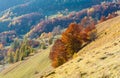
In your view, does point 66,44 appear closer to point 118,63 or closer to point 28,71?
point 28,71

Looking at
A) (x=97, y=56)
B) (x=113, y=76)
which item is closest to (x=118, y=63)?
(x=113, y=76)

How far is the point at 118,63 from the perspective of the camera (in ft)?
86.0

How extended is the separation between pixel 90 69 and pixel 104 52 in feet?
13.1

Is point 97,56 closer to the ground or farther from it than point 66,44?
farther from it

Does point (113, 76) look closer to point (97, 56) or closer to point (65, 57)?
point (97, 56)

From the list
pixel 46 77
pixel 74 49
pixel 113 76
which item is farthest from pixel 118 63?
pixel 74 49

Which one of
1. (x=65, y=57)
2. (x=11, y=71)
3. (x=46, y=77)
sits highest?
(x=46, y=77)

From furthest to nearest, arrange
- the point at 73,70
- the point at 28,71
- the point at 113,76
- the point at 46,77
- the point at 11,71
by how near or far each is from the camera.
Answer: the point at 11,71 < the point at 28,71 < the point at 46,77 < the point at 73,70 < the point at 113,76

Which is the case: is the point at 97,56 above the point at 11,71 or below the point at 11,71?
above

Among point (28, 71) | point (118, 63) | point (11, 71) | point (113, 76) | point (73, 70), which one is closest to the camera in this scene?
point (113, 76)

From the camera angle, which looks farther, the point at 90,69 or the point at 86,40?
the point at 86,40

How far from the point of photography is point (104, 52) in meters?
32.1

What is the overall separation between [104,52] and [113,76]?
7.59 metres

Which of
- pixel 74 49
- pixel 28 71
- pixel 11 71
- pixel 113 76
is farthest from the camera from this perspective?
pixel 11 71
